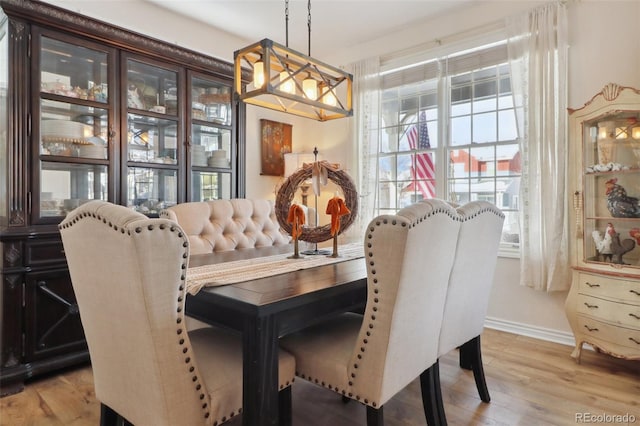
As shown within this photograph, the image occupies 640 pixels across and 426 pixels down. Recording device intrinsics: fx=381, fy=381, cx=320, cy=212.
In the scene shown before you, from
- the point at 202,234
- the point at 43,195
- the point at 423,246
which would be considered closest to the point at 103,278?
the point at 423,246

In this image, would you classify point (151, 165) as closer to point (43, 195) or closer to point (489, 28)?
point (43, 195)

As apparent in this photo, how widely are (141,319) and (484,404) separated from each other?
1783 mm

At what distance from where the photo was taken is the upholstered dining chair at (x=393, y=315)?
3.95 feet

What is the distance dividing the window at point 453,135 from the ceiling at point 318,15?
0.44 meters

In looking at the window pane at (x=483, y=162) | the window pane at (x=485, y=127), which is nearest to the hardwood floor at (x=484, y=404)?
the window pane at (x=483, y=162)

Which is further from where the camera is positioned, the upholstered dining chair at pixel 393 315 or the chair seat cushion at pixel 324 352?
the chair seat cushion at pixel 324 352

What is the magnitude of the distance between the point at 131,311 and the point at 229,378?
401 mm

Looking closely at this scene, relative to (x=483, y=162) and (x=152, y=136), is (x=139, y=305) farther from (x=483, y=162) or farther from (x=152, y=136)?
(x=483, y=162)

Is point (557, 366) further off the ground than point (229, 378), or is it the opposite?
point (229, 378)

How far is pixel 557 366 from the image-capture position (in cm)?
244

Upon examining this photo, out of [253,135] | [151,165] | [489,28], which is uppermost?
[489,28]

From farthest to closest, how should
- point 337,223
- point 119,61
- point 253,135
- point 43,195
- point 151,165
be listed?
point 253,135, point 151,165, point 119,61, point 43,195, point 337,223

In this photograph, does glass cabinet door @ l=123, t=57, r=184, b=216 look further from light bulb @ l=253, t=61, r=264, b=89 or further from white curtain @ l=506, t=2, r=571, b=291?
white curtain @ l=506, t=2, r=571, b=291

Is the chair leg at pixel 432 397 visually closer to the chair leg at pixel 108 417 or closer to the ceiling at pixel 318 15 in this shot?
the chair leg at pixel 108 417
